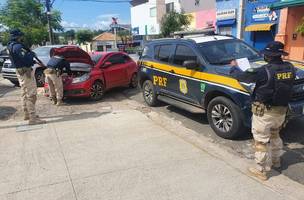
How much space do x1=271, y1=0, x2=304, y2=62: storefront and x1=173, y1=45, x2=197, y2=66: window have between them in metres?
10.4

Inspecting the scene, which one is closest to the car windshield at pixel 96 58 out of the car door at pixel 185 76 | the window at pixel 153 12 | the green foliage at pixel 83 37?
the car door at pixel 185 76

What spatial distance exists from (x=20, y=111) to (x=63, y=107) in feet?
3.62

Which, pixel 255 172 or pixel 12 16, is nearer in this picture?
pixel 255 172

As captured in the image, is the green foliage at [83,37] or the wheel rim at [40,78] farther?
the green foliage at [83,37]

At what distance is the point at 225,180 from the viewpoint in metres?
3.78

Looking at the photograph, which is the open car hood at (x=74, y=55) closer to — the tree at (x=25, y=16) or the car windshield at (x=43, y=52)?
the car windshield at (x=43, y=52)

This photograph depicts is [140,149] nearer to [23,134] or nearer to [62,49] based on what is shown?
[23,134]

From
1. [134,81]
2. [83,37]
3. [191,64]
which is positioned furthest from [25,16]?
[191,64]

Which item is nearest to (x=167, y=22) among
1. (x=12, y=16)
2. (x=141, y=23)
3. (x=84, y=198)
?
(x=141, y=23)

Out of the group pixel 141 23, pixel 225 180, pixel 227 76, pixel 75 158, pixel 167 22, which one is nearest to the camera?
pixel 225 180

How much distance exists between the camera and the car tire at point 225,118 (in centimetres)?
499

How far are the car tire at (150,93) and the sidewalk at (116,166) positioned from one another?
158 centimetres

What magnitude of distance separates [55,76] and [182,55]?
3881 millimetres

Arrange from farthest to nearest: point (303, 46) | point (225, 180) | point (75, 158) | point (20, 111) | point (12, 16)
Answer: point (12, 16)
point (303, 46)
point (20, 111)
point (75, 158)
point (225, 180)
